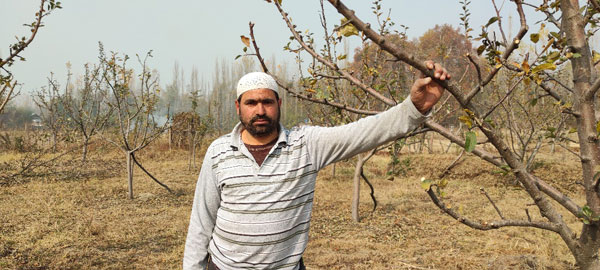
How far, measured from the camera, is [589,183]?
5.50 feet

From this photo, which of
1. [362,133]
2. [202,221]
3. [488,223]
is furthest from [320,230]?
[362,133]

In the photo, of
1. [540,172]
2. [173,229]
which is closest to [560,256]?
[173,229]

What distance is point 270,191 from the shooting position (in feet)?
5.58

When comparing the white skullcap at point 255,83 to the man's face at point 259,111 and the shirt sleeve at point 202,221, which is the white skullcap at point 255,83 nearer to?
the man's face at point 259,111

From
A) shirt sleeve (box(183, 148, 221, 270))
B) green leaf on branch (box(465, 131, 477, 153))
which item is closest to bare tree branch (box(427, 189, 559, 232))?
green leaf on branch (box(465, 131, 477, 153))

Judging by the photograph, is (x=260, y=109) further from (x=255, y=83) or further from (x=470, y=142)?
(x=470, y=142)

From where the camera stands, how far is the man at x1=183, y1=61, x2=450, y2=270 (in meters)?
1.71

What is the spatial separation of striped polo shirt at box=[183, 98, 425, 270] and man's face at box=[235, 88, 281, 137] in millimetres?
84

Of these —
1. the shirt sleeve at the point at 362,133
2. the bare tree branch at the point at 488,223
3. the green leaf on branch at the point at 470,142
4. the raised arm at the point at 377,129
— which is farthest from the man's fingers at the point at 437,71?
the bare tree branch at the point at 488,223

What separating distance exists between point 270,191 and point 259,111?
1.25ft

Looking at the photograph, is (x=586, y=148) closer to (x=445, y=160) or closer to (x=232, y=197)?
(x=232, y=197)

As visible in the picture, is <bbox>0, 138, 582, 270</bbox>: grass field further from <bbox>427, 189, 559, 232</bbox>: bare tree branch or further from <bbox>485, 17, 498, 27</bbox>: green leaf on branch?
<bbox>485, 17, 498, 27</bbox>: green leaf on branch

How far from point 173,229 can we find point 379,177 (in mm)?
6577

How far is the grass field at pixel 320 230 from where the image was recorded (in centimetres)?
446
